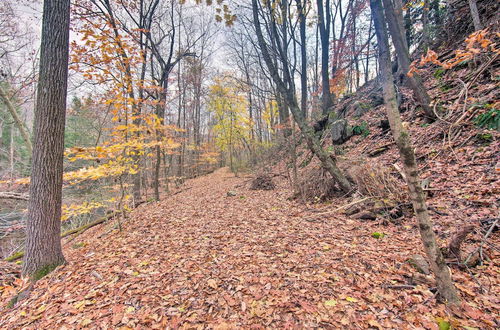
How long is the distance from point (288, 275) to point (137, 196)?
8884mm

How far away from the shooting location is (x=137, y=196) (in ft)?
30.1

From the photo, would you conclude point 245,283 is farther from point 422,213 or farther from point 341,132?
point 341,132

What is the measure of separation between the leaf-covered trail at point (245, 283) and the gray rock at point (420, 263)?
0.12 m

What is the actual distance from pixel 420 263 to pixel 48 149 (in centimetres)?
512

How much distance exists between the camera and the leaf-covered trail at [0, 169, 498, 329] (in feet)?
5.97

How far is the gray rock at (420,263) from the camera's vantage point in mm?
2051

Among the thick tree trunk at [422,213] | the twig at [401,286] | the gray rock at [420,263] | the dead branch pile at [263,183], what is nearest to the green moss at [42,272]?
the twig at [401,286]

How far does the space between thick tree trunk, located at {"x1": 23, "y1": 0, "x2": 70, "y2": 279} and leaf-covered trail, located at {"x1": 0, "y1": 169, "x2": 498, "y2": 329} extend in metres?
0.46

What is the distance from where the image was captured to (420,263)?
2.12 meters

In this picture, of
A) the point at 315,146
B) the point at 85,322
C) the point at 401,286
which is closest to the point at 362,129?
the point at 315,146

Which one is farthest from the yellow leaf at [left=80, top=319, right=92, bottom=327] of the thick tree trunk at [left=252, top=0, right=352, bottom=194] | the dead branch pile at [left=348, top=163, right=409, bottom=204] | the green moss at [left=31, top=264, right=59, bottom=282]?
the thick tree trunk at [left=252, top=0, right=352, bottom=194]

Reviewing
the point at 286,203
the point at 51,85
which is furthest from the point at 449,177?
the point at 51,85

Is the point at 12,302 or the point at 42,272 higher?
the point at 42,272

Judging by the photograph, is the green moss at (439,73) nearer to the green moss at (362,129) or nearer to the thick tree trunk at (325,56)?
the green moss at (362,129)
